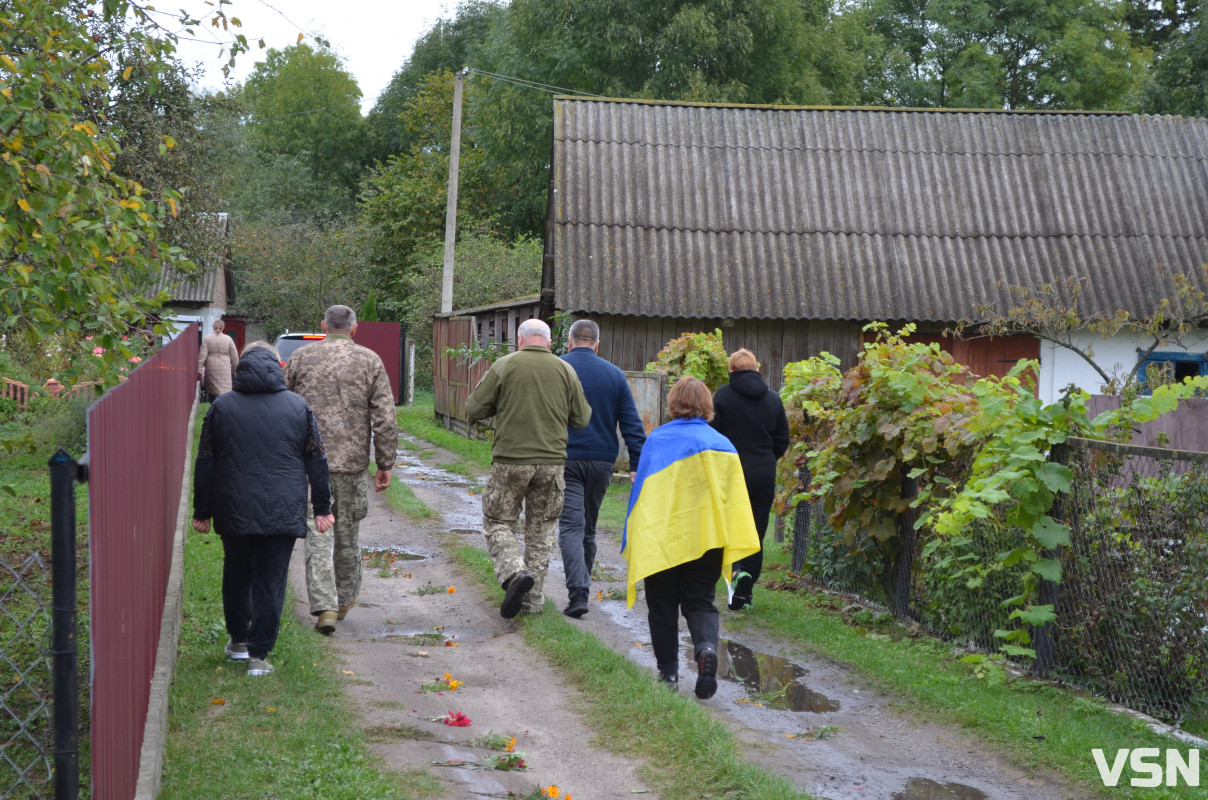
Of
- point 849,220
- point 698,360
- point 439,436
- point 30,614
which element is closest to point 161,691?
point 30,614

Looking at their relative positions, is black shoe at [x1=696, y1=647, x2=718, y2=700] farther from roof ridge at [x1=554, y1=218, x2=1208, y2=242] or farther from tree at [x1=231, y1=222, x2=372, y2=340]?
tree at [x1=231, y1=222, x2=372, y2=340]

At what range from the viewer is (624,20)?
110 feet

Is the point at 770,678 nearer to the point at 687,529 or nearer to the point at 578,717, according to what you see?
the point at 687,529

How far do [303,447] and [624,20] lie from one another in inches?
1171

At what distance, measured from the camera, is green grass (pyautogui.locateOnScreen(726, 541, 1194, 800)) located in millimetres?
5121

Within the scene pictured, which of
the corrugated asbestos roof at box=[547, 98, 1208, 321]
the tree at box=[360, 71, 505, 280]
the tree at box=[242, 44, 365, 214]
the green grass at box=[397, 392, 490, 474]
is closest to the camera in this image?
the green grass at box=[397, 392, 490, 474]

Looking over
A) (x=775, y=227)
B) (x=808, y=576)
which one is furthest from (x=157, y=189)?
(x=808, y=576)

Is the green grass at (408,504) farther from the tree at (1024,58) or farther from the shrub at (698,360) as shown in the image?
the tree at (1024,58)

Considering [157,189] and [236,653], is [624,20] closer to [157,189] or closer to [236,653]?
[157,189]

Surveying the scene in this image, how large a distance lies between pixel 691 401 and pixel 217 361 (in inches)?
560

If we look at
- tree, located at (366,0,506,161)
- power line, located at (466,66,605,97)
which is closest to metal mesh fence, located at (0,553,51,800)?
power line, located at (466,66,605,97)

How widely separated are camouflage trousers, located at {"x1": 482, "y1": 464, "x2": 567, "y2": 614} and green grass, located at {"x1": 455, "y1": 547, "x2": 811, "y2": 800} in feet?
1.73

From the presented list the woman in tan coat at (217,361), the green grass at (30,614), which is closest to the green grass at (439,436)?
the woman in tan coat at (217,361)

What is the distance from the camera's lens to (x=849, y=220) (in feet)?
64.1
